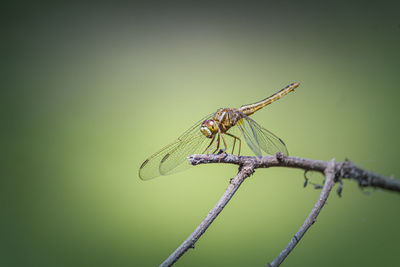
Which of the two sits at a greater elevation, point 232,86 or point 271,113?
point 232,86

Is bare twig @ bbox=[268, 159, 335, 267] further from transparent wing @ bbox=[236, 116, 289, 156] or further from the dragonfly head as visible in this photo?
the dragonfly head

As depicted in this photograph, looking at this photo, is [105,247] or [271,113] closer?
[105,247]

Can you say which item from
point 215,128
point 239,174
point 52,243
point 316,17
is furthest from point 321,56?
point 52,243

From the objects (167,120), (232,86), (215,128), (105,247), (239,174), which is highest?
(232,86)

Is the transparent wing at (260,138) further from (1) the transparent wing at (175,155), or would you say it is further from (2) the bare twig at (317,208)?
(2) the bare twig at (317,208)

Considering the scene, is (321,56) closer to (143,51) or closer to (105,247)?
(143,51)

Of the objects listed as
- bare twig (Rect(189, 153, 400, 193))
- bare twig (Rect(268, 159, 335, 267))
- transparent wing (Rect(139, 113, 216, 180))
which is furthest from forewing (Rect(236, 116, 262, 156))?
bare twig (Rect(268, 159, 335, 267))
